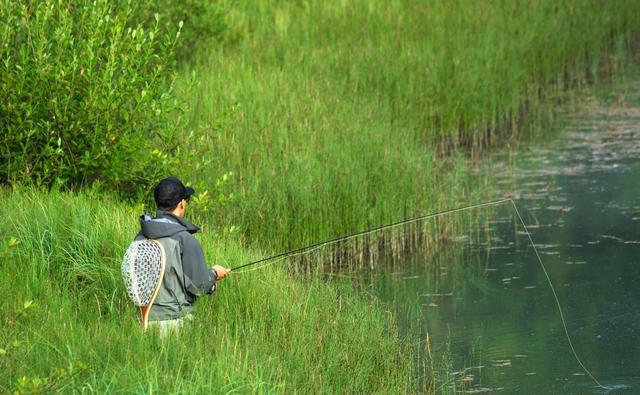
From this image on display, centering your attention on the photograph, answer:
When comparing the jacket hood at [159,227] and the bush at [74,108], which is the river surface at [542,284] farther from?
the bush at [74,108]

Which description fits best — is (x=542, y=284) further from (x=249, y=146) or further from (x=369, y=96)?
(x=369, y=96)

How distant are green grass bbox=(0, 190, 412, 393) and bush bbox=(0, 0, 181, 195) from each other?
0.35 metres

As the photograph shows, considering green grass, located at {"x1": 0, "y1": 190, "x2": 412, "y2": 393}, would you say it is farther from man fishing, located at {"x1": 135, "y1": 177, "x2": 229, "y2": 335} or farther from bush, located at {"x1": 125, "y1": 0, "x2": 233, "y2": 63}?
bush, located at {"x1": 125, "y1": 0, "x2": 233, "y2": 63}

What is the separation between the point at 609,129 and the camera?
49.4ft

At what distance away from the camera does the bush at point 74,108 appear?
8.91m

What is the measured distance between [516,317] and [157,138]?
3.49 meters

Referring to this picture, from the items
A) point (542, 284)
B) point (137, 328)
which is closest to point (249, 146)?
point (542, 284)

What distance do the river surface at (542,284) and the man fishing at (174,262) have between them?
1857 mm

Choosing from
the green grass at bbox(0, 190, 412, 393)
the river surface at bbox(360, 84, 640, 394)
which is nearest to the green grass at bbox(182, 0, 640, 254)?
the river surface at bbox(360, 84, 640, 394)

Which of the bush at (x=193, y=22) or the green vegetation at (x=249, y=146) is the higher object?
the bush at (x=193, y=22)

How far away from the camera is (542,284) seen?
10000mm

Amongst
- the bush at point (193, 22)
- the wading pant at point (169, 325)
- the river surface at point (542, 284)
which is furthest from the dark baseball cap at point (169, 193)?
the bush at point (193, 22)

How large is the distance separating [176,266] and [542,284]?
14.2 ft

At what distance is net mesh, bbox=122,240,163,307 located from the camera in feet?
21.3
